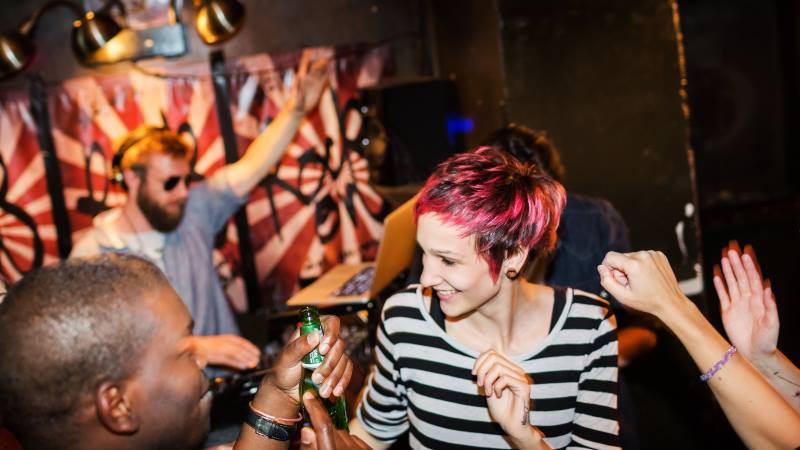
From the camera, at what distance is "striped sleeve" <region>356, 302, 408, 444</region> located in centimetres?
177

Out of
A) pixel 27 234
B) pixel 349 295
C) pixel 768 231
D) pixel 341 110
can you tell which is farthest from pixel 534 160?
pixel 768 231

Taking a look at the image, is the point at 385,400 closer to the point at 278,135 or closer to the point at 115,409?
the point at 115,409

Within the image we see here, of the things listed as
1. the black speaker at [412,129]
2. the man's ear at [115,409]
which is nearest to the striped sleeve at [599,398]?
the man's ear at [115,409]

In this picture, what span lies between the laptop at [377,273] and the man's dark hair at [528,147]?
43 centimetres

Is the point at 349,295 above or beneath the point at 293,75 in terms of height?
beneath

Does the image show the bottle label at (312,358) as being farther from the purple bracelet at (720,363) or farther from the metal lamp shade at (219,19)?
A: the metal lamp shade at (219,19)

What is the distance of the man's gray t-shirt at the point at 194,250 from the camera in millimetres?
3227

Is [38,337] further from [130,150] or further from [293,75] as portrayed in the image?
[293,75]

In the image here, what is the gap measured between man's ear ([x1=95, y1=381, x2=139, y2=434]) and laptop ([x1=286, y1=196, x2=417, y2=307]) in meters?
1.13

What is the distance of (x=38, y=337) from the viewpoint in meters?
1.11

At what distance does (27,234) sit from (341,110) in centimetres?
240

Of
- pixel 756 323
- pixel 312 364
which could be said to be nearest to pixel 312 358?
pixel 312 364

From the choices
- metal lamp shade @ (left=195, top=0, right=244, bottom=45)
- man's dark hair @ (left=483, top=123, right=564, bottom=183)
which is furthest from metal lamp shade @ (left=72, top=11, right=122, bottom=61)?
man's dark hair @ (left=483, top=123, right=564, bottom=183)

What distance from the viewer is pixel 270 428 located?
1.34 m
